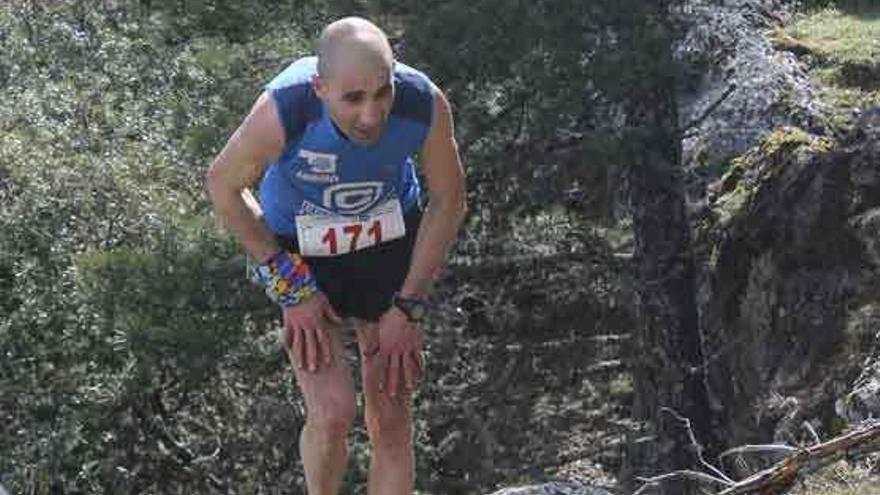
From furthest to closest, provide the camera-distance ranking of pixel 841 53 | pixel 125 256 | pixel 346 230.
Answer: pixel 125 256 → pixel 841 53 → pixel 346 230

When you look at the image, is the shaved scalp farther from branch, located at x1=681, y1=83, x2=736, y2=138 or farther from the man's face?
branch, located at x1=681, y1=83, x2=736, y2=138

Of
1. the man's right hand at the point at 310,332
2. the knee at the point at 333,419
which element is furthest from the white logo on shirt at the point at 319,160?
the knee at the point at 333,419

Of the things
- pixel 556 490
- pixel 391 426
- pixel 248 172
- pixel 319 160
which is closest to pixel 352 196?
pixel 319 160

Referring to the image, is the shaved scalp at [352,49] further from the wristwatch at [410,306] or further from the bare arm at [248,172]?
the wristwatch at [410,306]

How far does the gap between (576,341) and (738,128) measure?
2.08m

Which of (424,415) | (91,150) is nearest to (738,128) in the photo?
(424,415)

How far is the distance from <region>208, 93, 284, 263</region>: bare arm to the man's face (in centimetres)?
17

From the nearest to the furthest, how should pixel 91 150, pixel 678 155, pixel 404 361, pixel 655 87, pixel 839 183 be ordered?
pixel 404 361 < pixel 839 183 < pixel 655 87 < pixel 678 155 < pixel 91 150

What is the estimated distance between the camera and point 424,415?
11195 millimetres

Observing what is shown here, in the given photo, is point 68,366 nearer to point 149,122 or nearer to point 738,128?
point 149,122

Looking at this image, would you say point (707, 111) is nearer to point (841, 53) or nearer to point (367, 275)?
point (841, 53)

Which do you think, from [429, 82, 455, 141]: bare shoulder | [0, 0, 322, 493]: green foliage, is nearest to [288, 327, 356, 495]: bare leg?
[429, 82, 455, 141]: bare shoulder

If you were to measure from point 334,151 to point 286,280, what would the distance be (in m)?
0.39

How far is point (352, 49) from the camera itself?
4406 mm
